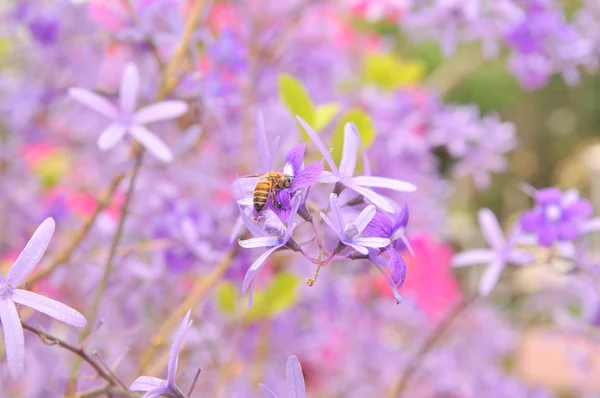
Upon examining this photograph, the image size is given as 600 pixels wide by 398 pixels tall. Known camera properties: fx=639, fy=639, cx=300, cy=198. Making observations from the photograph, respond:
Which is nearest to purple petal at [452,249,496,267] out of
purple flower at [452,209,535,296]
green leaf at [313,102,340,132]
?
purple flower at [452,209,535,296]

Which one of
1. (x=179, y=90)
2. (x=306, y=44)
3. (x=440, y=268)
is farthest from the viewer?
(x=440, y=268)

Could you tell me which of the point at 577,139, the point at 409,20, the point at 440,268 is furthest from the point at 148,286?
the point at 577,139

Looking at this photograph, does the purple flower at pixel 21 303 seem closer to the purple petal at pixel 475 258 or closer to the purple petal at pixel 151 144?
the purple petal at pixel 151 144

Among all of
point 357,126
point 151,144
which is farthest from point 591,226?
point 151,144

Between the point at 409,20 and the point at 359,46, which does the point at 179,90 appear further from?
the point at 359,46

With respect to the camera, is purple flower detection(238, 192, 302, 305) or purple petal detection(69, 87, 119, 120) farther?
purple petal detection(69, 87, 119, 120)

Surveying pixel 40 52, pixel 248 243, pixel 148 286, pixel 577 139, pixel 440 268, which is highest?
pixel 40 52

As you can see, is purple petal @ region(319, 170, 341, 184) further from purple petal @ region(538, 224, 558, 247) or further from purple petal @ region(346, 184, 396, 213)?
purple petal @ region(538, 224, 558, 247)
